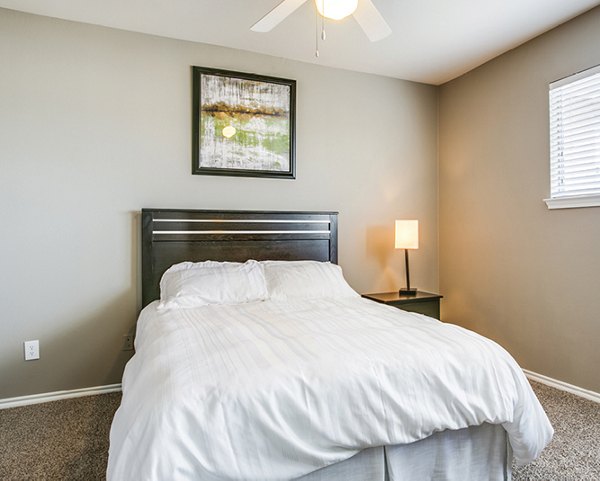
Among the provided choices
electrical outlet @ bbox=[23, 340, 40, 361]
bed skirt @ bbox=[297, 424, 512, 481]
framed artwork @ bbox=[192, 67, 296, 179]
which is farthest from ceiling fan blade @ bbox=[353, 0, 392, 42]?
electrical outlet @ bbox=[23, 340, 40, 361]

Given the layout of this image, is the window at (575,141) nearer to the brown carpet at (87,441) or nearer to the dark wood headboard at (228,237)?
the brown carpet at (87,441)

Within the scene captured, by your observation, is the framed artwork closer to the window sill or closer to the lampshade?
the lampshade

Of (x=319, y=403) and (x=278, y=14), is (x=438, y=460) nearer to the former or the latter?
(x=319, y=403)

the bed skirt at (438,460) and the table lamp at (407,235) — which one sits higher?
the table lamp at (407,235)

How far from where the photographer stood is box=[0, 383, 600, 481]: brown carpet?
189 cm

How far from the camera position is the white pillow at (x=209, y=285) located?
8.32 ft

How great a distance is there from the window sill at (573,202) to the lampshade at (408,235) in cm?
101

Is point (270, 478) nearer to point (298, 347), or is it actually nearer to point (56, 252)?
point (298, 347)

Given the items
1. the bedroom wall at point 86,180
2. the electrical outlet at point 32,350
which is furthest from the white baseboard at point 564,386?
the electrical outlet at point 32,350

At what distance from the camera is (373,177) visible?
3.81 metres

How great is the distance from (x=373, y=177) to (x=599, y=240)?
6.11 feet

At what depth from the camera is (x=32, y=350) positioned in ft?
8.88

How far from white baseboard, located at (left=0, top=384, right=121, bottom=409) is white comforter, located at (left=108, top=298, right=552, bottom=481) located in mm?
1286

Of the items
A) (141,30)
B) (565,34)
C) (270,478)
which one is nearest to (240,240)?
(141,30)
